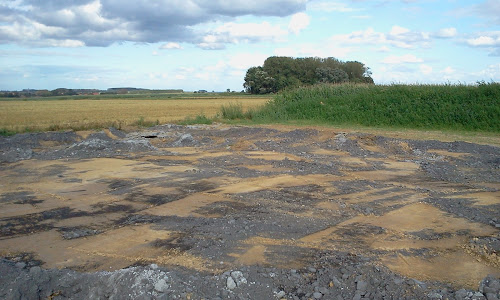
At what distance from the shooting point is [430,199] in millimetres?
8078

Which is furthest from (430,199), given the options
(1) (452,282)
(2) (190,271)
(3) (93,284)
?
(3) (93,284)

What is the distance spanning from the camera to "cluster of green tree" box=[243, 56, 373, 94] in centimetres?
4016

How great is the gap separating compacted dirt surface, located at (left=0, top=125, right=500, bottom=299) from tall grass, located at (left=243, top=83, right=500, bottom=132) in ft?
→ 24.3

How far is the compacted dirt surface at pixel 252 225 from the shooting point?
14.4ft

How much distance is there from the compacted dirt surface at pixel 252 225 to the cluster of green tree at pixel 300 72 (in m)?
27.9

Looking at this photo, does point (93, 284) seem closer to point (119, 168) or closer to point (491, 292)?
point (491, 292)

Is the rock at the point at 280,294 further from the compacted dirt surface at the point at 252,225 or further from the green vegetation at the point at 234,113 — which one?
the green vegetation at the point at 234,113

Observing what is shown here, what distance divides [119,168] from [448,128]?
14844 millimetres

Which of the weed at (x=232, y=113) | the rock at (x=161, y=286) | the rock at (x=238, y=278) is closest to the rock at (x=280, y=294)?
the rock at (x=238, y=278)

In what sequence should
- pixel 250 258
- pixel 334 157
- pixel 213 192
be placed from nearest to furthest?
pixel 250 258 < pixel 213 192 < pixel 334 157

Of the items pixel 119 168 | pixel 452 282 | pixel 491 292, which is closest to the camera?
pixel 491 292

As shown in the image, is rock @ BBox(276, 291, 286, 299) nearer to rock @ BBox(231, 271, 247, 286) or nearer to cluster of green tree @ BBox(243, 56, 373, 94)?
rock @ BBox(231, 271, 247, 286)

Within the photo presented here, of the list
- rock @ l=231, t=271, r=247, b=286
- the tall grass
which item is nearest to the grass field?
the tall grass

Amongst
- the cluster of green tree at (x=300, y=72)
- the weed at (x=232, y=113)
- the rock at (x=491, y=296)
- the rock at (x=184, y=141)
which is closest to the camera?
the rock at (x=491, y=296)
